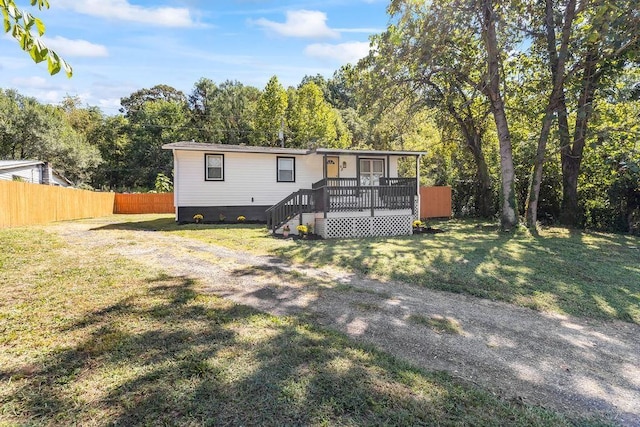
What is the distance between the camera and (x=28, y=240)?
761 centimetres

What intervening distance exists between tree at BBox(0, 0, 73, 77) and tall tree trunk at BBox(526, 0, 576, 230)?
42.1 feet

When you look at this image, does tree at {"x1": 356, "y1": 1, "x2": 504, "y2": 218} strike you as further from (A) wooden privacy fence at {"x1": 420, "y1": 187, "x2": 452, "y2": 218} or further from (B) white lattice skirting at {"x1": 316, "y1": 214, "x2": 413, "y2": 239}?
(A) wooden privacy fence at {"x1": 420, "y1": 187, "x2": 452, "y2": 218}

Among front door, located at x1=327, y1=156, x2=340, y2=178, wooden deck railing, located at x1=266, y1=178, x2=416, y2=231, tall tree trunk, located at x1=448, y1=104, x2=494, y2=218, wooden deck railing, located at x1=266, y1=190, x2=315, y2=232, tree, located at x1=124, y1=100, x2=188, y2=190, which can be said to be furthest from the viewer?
tree, located at x1=124, y1=100, x2=188, y2=190

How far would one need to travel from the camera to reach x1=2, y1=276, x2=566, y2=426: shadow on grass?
2.20 metres

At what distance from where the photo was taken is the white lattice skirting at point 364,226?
38.1ft

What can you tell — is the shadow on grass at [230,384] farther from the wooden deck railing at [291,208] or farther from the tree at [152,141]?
the tree at [152,141]

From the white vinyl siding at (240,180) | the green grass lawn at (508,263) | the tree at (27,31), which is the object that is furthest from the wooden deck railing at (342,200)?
the tree at (27,31)

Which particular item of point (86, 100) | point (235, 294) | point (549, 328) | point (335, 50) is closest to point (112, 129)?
point (86, 100)

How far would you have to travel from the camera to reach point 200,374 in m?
2.60

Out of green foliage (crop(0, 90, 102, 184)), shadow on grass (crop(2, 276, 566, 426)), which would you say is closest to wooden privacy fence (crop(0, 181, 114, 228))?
shadow on grass (crop(2, 276, 566, 426))

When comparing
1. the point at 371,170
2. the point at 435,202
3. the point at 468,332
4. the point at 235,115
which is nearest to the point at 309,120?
the point at 235,115

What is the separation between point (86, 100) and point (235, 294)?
150 feet

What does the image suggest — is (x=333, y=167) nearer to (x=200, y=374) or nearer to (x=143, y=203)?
(x=200, y=374)

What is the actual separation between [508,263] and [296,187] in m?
10.1
